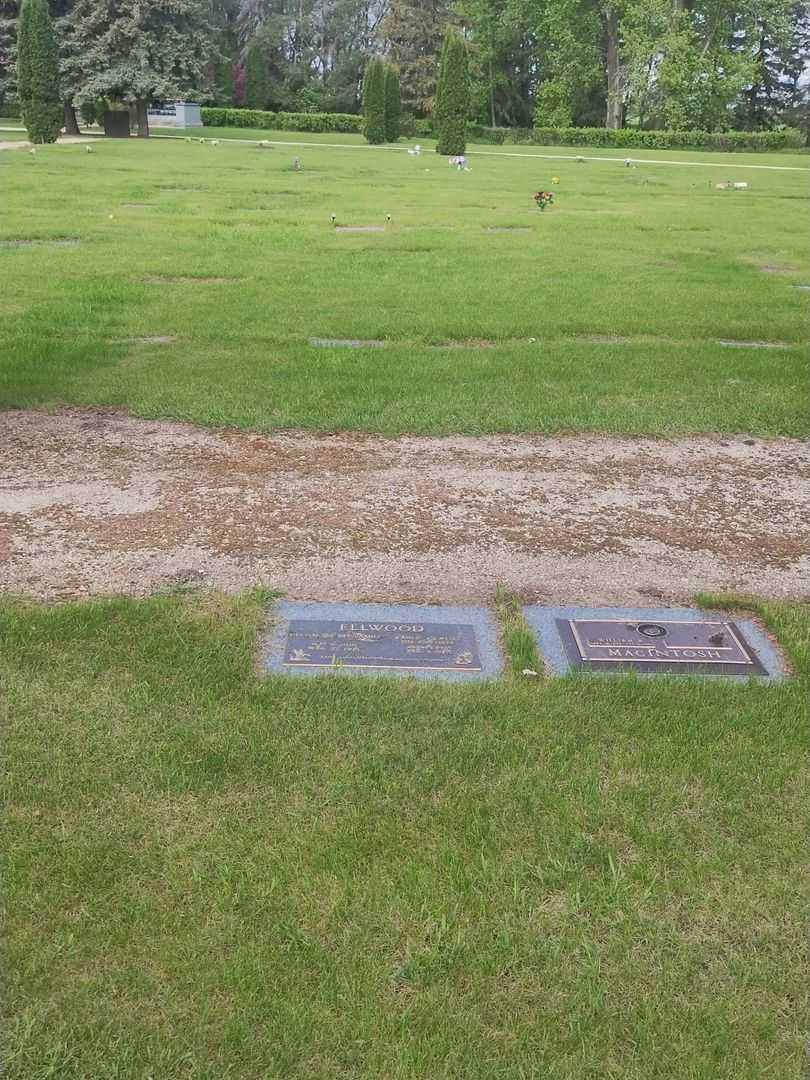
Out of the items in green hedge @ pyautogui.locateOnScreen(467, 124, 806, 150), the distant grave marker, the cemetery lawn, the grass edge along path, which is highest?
green hedge @ pyautogui.locateOnScreen(467, 124, 806, 150)

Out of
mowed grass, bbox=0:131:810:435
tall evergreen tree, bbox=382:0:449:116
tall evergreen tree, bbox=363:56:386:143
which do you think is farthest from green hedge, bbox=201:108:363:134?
mowed grass, bbox=0:131:810:435

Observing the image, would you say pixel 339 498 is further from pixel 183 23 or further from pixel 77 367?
pixel 183 23

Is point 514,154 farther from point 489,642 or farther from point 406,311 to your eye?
point 489,642

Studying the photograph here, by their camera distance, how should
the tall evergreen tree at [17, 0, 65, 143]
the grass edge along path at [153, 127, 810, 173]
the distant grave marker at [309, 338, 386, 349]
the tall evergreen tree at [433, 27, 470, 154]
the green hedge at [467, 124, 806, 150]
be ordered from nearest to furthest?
the distant grave marker at [309, 338, 386, 349] → the tall evergreen tree at [17, 0, 65, 143] → the tall evergreen tree at [433, 27, 470, 154] → the grass edge along path at [153, 127, 810, 173] → the green hedge at [467, 124, 806, 150]

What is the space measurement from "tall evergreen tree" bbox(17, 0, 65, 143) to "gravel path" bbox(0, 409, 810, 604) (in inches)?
1148

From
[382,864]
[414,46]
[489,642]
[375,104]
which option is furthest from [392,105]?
[382,864]

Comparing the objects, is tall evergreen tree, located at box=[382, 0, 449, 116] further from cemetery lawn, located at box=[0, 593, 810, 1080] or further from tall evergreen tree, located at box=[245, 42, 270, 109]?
cemetery lawn, located at box=[0, 593, 810, 1080]

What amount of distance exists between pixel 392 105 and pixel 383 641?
4424 centimetres

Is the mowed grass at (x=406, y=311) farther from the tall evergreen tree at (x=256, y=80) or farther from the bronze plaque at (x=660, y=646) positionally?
the tall evergreen tree at (x=256, y=80)

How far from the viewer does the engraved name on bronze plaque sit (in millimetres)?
3428

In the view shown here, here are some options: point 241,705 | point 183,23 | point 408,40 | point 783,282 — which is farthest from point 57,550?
point 408,40

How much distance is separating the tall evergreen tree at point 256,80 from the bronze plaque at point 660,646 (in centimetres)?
5995

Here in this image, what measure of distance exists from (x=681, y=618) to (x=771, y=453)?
2.60 metres

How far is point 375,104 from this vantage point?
40906 millimetres
